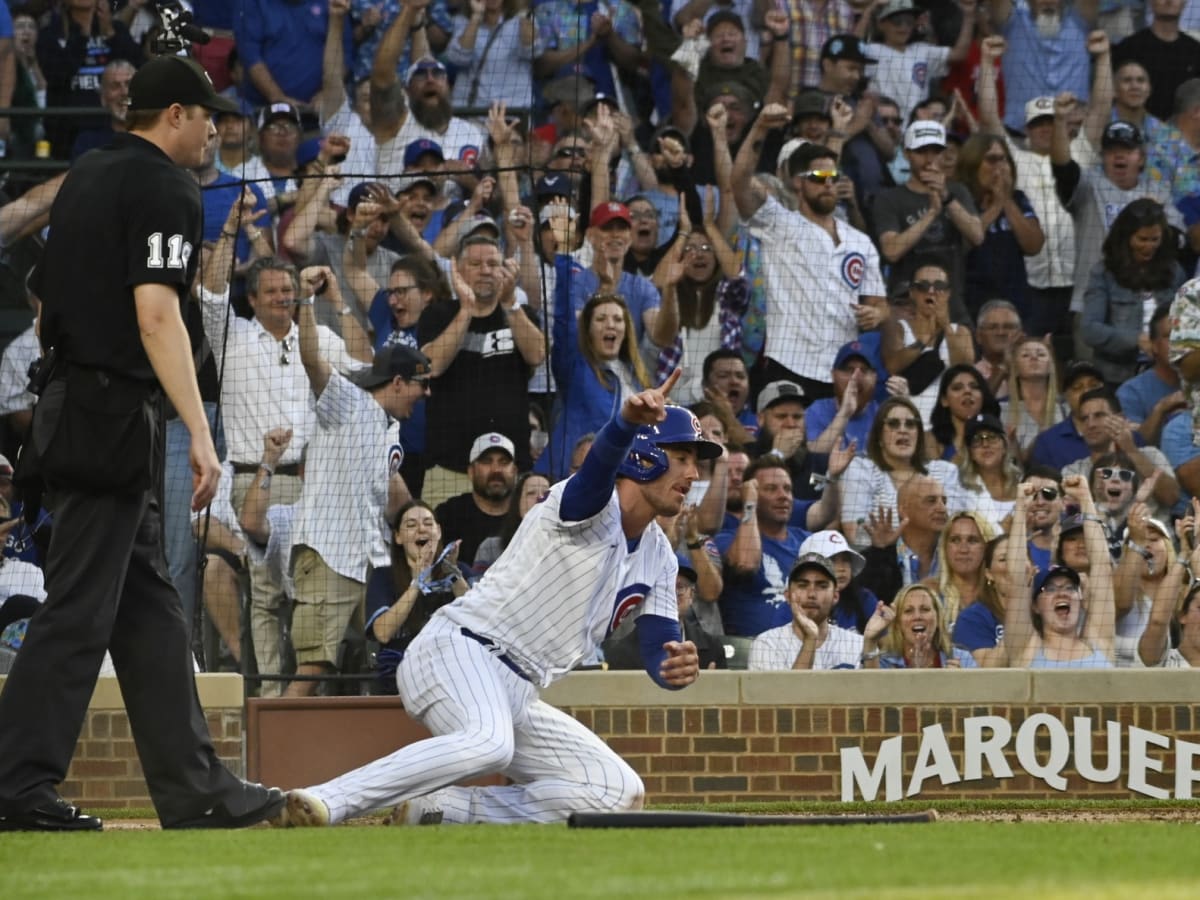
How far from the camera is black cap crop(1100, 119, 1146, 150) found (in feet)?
41.0

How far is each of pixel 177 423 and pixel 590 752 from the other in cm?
440

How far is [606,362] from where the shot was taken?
10.6m

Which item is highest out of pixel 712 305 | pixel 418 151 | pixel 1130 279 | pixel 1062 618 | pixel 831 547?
pixel 418 151

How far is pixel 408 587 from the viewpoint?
30.2 ft

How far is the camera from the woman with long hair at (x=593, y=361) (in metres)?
10.2

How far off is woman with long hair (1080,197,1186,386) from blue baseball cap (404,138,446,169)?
412cm

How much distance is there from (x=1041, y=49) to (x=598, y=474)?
845 cm

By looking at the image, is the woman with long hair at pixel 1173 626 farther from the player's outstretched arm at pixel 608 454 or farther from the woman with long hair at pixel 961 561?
the player's outstretched arm at pixel 608 454

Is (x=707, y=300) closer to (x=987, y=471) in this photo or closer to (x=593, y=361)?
(x=593, y=361)

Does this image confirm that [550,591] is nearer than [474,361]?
Yes

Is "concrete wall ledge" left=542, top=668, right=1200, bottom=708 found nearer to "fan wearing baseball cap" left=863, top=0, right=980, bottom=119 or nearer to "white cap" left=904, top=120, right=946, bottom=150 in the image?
"white cap" left=904, top=120, right=946, bottom=150

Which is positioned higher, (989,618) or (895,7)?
(895,7)

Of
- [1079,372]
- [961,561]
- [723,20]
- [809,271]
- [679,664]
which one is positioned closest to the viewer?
[679,664]

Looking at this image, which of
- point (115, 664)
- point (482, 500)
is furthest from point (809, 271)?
point (115, 664)
